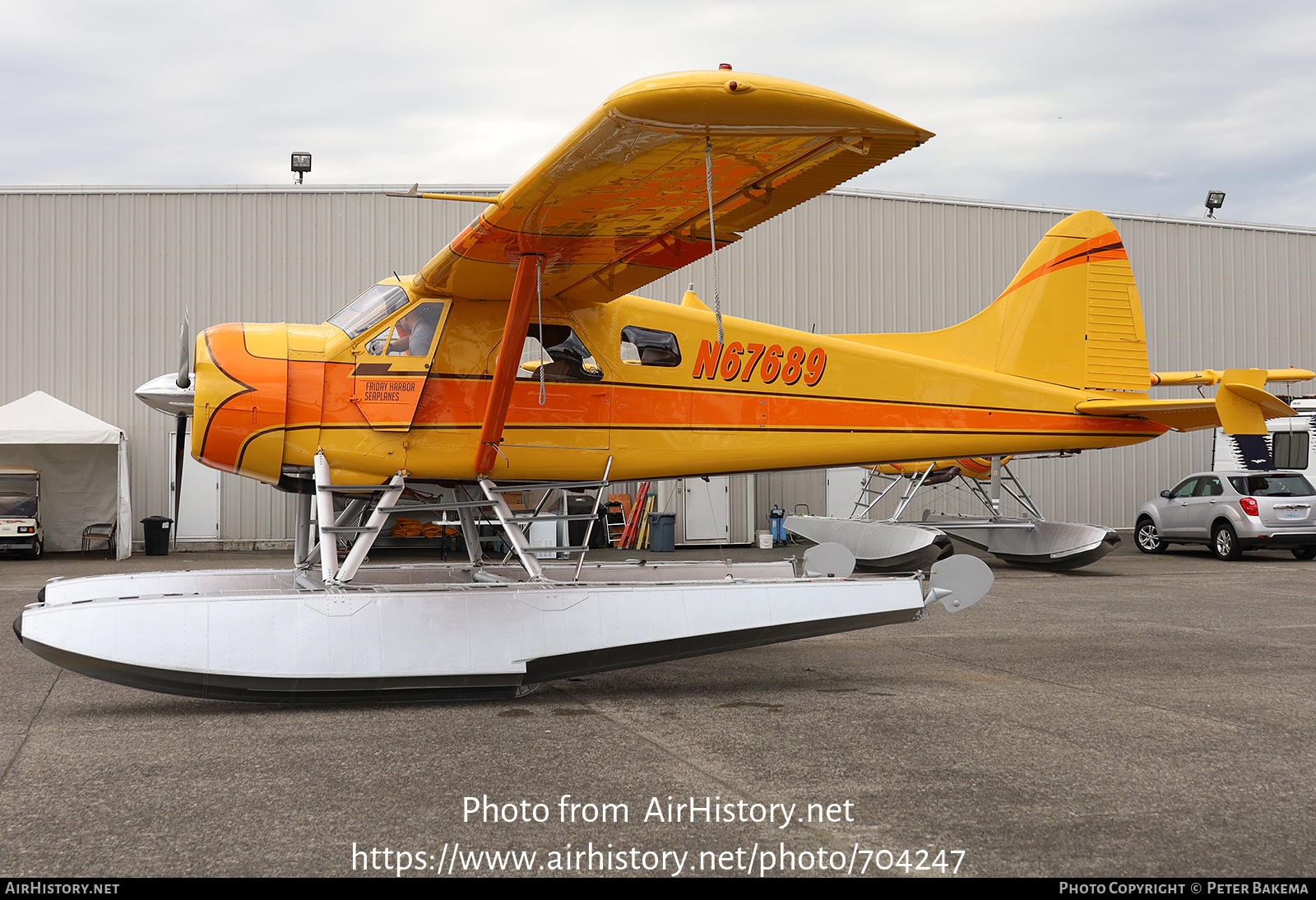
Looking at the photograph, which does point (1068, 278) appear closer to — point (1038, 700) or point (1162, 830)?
point (1038, 700)

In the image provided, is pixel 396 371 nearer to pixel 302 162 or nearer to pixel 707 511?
pixel 707 511

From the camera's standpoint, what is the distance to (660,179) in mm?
5195

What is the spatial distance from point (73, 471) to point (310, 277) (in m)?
5.72

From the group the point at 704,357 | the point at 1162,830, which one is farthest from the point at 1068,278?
the point at 1162,830

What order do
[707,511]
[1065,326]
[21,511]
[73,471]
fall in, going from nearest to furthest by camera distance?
[1065,326]
[21,511]
[73,471]
[707,511]

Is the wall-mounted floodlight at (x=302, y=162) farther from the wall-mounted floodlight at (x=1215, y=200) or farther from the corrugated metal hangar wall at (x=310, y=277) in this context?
the wall-mounted floodlight at (x=1215, y=200)

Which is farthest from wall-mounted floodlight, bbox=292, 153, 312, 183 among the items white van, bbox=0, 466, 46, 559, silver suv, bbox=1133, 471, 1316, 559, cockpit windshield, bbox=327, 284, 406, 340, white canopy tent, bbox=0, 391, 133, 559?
silver suv, bbox=1133, 471, 1316, 559

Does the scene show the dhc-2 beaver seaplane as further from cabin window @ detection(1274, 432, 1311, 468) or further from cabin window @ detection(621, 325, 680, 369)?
cabin window @ detection(1274, 432, 1311, 468)

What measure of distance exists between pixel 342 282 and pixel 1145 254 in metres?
18.6

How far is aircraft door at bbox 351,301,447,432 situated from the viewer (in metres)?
6.33

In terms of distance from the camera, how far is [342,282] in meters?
19.1

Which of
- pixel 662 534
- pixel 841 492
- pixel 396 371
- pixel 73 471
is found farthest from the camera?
pixel 841 492

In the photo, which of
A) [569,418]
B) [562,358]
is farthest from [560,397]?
[562,358]

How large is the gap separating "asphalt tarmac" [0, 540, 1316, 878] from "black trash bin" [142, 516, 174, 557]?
1099 centimetres
